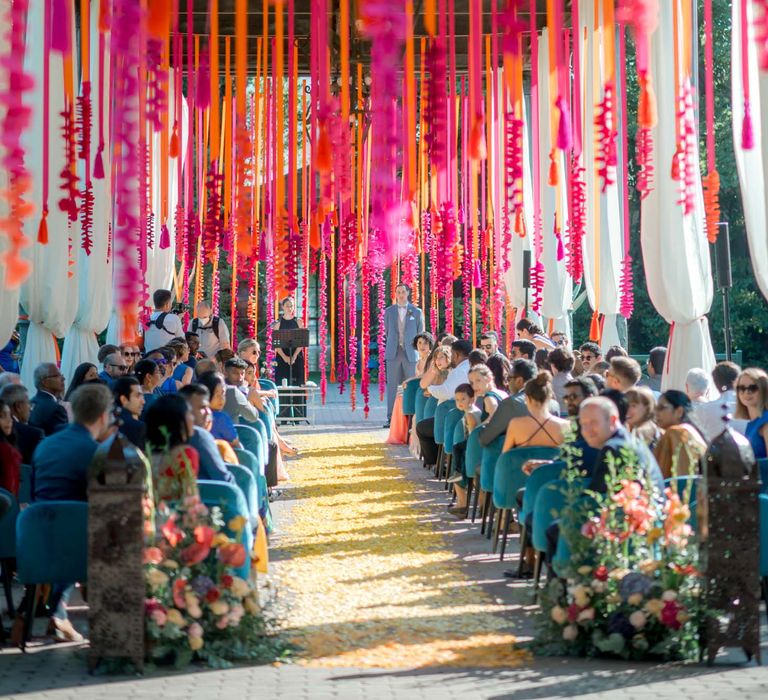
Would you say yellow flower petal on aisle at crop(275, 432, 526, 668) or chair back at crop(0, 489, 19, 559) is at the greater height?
chair back at crop(0, 489, 19, 559)

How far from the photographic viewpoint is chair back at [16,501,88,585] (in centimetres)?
515

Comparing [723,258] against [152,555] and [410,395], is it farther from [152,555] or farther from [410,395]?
[152,555]

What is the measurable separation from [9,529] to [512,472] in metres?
2.76

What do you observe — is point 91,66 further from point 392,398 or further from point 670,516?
point 670,516

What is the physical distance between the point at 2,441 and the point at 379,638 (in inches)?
75.0

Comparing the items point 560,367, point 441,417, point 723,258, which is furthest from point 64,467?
point 723,258

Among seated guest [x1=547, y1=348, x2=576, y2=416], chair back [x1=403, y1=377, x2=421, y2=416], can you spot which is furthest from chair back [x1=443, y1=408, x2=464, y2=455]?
chair back [x1=403, y1=377, x2=421, y2=416]

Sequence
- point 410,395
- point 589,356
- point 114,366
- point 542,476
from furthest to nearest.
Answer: point 410,395 → point 589,356 → point 114,366 → point 542,476

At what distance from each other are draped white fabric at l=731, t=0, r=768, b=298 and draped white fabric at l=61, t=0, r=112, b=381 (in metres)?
5.37

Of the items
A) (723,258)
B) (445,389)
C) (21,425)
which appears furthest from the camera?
(723,258)

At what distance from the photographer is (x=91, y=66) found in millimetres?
11641

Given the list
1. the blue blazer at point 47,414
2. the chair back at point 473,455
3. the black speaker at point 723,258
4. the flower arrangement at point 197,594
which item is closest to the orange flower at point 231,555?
the flower arrangement at point 197,594

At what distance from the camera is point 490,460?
790 centimetres

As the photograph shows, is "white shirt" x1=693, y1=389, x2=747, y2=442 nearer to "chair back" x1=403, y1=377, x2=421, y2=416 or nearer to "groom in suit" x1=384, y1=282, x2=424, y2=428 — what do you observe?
"chair back" x1=403, y1=377, x2=421, y2=416
